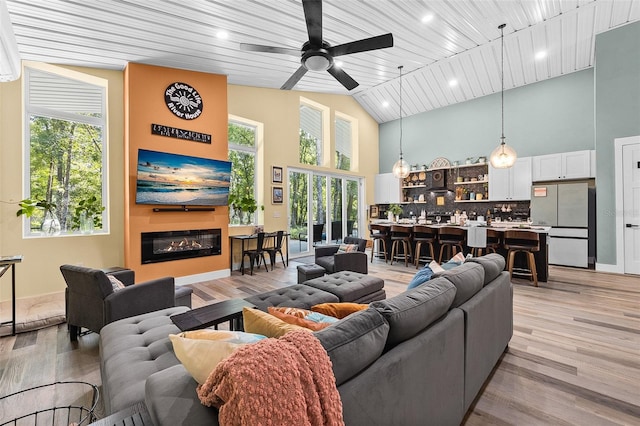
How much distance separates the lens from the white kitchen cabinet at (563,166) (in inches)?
237

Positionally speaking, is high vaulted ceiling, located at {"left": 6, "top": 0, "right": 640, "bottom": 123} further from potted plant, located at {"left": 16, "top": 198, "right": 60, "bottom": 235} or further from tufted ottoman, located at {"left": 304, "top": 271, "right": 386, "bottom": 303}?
tufted ottoman, located at {"left": 304, "top": 271, "right": 386, "bottom": 303}

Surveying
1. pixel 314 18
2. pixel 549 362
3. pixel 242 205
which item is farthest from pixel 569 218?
pixel 242 205

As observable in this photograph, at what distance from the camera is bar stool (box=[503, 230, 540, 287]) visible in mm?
4621

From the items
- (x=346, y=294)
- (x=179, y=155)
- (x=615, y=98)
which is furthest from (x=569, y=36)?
(x=179, y=155)

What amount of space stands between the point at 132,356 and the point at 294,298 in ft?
4.56

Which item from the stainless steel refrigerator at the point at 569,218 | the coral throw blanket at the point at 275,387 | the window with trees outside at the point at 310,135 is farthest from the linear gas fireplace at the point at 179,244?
the stainless steel refrigerator at the point at 569,218

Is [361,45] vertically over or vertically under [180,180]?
over

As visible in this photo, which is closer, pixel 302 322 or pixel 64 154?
pixel 302 322

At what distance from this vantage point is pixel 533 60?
630 centimetres

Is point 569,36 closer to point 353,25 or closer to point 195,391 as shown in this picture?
point 353,25

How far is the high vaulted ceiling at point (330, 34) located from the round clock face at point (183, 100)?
1.16 feet

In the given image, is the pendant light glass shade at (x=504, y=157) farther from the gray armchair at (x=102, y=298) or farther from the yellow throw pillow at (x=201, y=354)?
the yellow throw pillow at (x=201, y=354)

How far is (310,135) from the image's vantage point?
800 centimetres

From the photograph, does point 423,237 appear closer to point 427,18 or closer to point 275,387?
point 427,18
